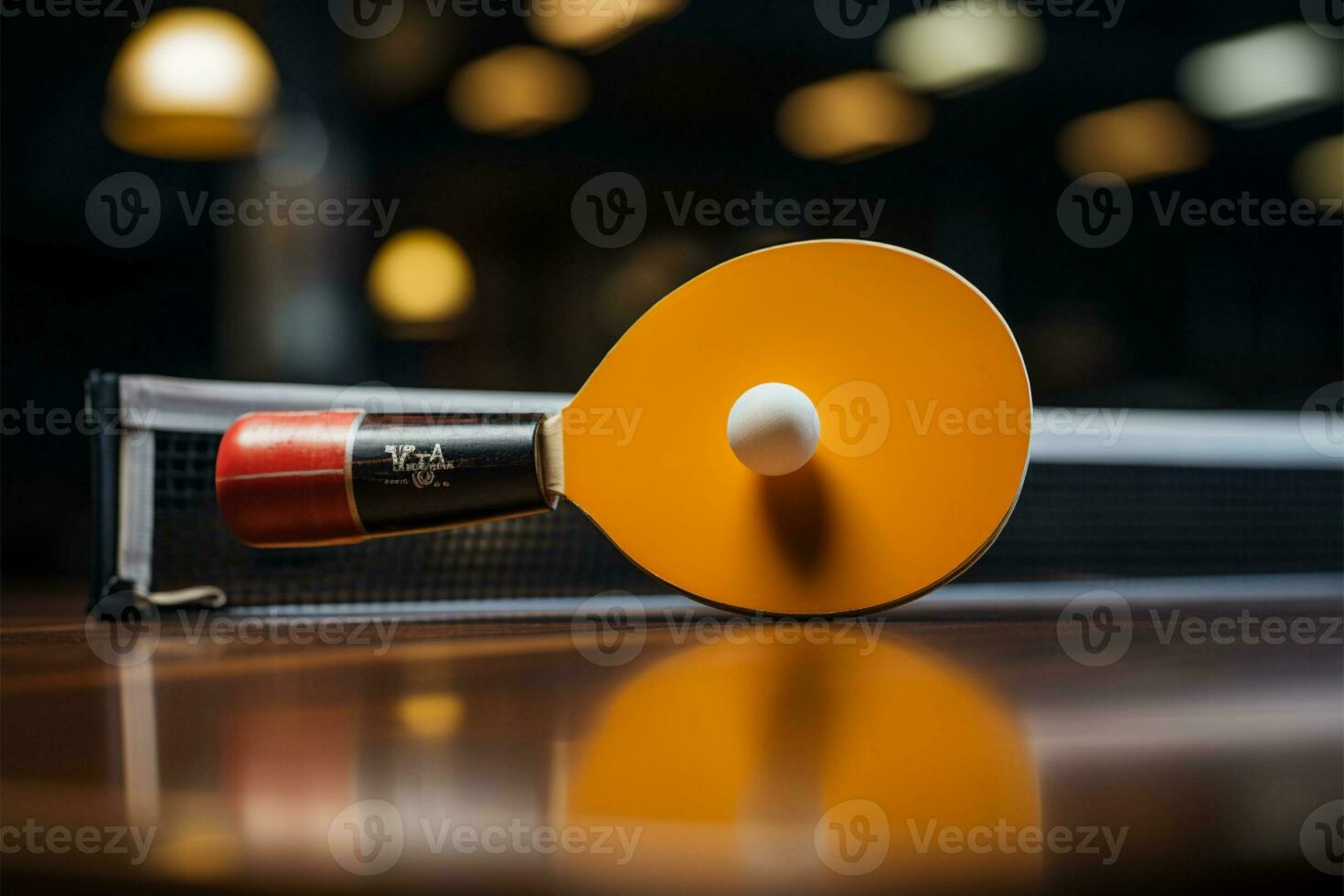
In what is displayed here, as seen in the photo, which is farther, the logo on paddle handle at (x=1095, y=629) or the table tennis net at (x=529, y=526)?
the table tennis net at (x=529, y=526)

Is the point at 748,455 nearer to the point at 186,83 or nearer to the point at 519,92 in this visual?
the point at 186,83

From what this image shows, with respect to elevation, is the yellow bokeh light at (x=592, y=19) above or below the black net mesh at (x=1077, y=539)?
above

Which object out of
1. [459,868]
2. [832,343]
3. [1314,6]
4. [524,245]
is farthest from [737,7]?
[459,868]

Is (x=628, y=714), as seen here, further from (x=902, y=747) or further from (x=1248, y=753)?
(x=1248, y=753)

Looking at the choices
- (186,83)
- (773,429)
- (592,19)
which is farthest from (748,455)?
(592,19)

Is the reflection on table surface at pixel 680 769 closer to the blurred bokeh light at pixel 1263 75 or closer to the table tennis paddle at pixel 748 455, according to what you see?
the table tennis paddle at pixel 748 455

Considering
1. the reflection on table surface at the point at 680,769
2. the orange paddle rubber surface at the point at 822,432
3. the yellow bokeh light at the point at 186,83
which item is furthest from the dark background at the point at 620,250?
the reflection on table surface at the point at 680,769

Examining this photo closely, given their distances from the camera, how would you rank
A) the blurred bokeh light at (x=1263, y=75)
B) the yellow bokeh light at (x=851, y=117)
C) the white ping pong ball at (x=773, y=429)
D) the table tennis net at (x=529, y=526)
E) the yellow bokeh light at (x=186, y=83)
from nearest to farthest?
the white ping pong ball at (x=773, y=429) → the table tennis net at (x=529, y=526) → the yellow bokeh light at (x=186, y=83) → the blurred bokeh light at (x=1263, y=75) → the yellow bokeh light at (x=851, y=117)
